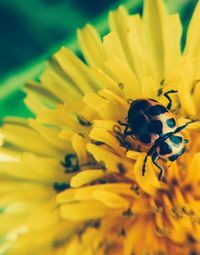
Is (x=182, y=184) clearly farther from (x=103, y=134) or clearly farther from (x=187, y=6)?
(x=187, y=6)

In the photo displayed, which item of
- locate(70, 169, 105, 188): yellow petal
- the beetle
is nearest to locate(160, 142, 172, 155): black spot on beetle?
the beetle

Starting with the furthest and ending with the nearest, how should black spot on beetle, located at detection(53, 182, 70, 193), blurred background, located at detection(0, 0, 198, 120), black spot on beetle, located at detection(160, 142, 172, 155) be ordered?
blurred background, located at detection(0, 0, 198, 120)
black spot on beetle, located at detection(53, 182, 70, 193)
black spot on beetle, located at detection(160, 142, 172, 155)

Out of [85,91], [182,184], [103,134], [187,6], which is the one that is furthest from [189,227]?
[187,6]

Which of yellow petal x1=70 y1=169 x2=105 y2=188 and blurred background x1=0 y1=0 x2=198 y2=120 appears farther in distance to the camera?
blurred background x1=0 y1=0 x2=198 y2=120

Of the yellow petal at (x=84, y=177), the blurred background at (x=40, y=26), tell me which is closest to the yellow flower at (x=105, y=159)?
the yellow petal at (x=84, y=177)

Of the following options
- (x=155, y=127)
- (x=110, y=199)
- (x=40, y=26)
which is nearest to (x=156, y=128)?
(x=155, y=127)

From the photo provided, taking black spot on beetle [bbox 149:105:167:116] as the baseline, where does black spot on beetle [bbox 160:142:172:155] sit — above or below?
below

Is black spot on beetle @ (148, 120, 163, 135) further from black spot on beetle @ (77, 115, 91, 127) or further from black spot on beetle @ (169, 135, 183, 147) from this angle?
black spot on beetle @ (77, 115, 91, 127)

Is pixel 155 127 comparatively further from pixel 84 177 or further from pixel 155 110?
pixel 84 177
